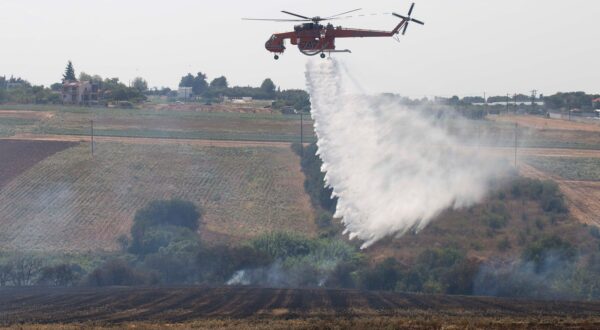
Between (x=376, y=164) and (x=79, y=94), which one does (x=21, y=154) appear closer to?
(x=376, y=164)

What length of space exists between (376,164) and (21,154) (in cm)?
4494

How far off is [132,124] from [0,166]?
104 feet

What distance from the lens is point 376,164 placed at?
60.7 meters

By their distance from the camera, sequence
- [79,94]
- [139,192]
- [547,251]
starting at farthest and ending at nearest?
[79,94]
[139,192]
[547,251]

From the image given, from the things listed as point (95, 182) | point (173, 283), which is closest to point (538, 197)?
point (173, 283)

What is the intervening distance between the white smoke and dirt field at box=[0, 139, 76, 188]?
35.8 meters

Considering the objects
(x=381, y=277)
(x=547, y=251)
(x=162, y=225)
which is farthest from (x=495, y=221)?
(x=162, y=225)

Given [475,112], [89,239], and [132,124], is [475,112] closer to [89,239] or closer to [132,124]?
[132,124]

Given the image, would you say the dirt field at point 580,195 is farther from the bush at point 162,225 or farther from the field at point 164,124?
the bush at point 162,225

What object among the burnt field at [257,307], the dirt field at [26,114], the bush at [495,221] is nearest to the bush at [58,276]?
the burnt field at [257,307]

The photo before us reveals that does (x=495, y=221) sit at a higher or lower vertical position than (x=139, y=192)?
higher

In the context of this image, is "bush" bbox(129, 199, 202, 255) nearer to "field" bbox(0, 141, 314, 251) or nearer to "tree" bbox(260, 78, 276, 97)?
"field" bbox(0, 141, 314, 251)

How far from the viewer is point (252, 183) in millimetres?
85188

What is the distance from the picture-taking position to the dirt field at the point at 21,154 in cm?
8500
